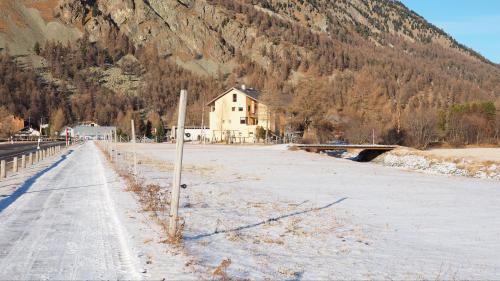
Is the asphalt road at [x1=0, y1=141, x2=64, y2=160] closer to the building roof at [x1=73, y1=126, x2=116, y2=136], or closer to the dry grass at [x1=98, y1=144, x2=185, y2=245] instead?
the dry grass at [x1=98, y1=144, x2=185, y2=245]

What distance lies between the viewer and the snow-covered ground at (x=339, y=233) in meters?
7.85

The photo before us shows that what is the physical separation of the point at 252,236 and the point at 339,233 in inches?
82.2

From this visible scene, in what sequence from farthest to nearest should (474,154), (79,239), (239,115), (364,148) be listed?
(239,115) < (364,148) < (474,154) < (79,239)

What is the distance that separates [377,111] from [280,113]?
20154 mm

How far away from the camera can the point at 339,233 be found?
10.8 meters

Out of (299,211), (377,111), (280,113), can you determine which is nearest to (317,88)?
(280,113)

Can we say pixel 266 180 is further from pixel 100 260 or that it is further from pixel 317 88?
pixel 317 88

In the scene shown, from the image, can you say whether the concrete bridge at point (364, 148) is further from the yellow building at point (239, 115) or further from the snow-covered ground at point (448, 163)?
the yellow building at point (239, 115)

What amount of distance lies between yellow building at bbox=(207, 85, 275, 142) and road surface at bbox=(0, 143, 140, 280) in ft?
266

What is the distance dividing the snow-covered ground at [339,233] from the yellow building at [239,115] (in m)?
77.6

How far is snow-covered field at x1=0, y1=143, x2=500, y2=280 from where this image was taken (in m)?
7.59

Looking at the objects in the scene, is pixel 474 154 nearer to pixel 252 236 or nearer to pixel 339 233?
pixel 339 233

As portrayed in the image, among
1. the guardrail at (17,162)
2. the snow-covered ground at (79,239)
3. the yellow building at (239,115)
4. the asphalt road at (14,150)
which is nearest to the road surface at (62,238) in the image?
the snow-covered ground at (79,239)

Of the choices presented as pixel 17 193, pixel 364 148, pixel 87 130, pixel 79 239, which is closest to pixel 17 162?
pixel 17 193
